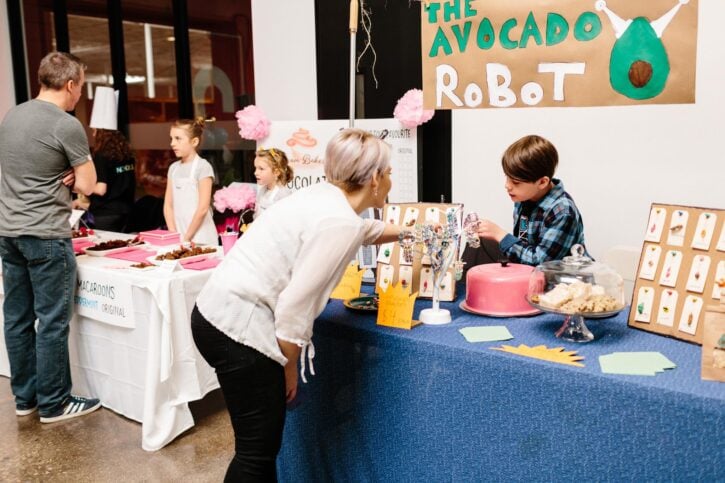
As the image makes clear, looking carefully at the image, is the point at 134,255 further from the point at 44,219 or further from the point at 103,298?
the point at 44,219

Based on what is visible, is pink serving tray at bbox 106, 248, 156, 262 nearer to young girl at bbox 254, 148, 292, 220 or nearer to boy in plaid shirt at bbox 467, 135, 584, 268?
young girl at bbox 254, 148, 292, 220

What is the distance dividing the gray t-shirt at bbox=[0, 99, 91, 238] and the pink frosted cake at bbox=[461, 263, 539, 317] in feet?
5.83

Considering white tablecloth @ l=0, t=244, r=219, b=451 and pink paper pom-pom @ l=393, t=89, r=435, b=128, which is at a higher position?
pink paper pom-pom @ l=393, t=89, r=435, b=128

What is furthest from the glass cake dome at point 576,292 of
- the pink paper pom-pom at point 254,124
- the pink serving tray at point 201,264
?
the pink paper pom-pom at point 254,124

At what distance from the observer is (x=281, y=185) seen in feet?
10.3

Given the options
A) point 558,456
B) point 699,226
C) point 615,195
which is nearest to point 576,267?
point 699,226

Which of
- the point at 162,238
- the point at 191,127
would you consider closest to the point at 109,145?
the point at 191,127

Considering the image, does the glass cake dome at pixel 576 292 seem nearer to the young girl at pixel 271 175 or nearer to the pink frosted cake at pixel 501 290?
the pink frosted cake at pixel 501 290

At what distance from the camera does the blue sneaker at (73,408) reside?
2.87m

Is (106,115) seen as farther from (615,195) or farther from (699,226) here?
(699,226)

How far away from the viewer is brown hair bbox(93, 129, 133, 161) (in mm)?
4078

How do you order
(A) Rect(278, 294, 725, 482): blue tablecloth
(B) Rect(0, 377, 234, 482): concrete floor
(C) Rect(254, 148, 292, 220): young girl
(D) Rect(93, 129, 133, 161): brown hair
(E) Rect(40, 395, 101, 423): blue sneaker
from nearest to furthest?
(A) Rect(278, 294, 725, 482): blue tablecloth
(B) Rect(0, 377, 234, 482): concrete floor
(E) Rect(40, 395, 101, 423): blue sneaker
(C) Rect(254, 148, 292, 220): young girl
(D) Rect(93, 129, 133, 161): brown hair

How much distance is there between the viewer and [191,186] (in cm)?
355

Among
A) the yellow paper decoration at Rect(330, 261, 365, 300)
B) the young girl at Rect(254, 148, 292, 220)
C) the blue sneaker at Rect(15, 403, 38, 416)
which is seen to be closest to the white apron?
the young girl at Rect(254, 148, 292, 220)
